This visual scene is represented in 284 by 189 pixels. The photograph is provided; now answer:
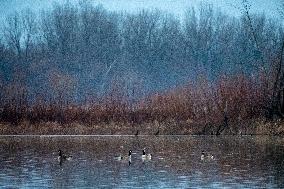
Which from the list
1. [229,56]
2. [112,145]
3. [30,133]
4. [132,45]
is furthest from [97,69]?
[112,145]

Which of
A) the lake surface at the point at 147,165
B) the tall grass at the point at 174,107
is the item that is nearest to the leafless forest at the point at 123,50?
the tall grass at the point at 174,107

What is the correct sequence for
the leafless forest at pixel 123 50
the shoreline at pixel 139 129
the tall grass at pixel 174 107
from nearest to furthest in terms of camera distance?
the shoreline at pixel 139 129
the tall grass at pixel 174 107
the leafless forest at pixel 123 50

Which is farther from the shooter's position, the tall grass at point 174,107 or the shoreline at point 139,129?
the tall grass at point 174,107

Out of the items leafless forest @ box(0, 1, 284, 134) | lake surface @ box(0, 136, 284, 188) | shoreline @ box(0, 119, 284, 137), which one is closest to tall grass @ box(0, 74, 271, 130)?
shoreline @ box(0, 119, 284, 137)

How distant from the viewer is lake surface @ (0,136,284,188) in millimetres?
12797

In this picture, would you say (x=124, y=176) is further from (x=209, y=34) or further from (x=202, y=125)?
(x=209, y=34)

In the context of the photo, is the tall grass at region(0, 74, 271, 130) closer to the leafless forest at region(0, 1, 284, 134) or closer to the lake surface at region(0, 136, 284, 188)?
the lake surface at region(0, 136, 284, 188)

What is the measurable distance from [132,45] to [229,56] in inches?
452

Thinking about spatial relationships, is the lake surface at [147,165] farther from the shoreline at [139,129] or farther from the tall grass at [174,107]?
the tall grass at [174,107]

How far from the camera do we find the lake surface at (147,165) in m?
12.8

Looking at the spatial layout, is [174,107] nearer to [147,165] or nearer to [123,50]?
[147,165]

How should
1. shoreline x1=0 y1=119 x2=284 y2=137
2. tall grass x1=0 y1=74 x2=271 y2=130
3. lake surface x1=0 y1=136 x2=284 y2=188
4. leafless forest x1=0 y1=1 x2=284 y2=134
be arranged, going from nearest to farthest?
lake surface x1=0 y1=136 x2=284 y2=188 → shoreline x1=0 y1=119 x2=284 y2=137 → tall grass x1=0 y1=74 x2=271 y2=130 → leafless forest x1=0 y1=1 x2=284 y2=134

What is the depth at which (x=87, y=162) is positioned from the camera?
57.1 feet

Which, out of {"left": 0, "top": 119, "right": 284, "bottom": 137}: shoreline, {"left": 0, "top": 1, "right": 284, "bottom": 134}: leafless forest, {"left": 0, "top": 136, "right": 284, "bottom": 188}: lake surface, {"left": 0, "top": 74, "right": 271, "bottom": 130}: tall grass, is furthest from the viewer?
{"left": 0, "top": 1, "right": 284, "bottom": 134}: leafless forest
